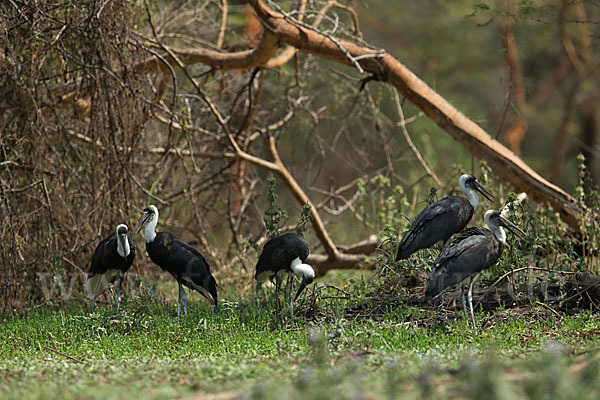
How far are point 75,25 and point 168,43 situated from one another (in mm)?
3582

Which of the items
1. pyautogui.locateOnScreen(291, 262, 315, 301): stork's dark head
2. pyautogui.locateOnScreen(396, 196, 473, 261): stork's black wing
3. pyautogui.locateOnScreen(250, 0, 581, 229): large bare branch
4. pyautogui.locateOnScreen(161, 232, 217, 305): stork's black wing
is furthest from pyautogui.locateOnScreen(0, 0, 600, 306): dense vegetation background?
pyautogui.locateOnScreen(291, 262, 315, 301): stork's dark head

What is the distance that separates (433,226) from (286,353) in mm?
2531

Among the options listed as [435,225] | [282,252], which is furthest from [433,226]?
[282,252]

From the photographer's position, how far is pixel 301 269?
7.72 metres

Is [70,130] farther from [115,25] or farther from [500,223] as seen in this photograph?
[500,223]

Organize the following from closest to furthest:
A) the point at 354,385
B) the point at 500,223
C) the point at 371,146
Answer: the point at 354,385, the point at 500,223, the point at 371,146

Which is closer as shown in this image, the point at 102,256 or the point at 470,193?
the point at 102,256

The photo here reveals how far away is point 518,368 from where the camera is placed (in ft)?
13.3

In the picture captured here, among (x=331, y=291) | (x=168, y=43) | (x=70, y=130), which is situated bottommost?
(x=331, y=291)

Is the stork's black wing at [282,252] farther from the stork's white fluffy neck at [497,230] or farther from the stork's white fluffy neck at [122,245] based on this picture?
the stork's white fluffy neck at [497,230]

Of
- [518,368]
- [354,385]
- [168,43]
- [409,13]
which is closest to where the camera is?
[354,385]

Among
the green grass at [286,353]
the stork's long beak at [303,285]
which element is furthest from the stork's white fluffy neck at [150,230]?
the stork's long beak at [303,285]

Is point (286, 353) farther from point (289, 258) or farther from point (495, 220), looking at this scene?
point (495, 220)

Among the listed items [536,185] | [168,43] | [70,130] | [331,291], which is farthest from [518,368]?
[168,43]
